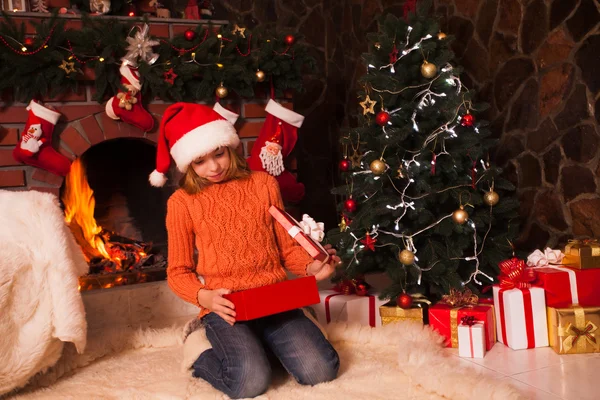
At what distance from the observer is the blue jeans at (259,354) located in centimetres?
179

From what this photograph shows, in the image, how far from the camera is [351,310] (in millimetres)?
2611

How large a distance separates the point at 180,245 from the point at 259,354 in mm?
466

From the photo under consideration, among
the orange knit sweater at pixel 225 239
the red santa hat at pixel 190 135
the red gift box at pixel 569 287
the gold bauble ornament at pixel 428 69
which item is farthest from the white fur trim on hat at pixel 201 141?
the red gift box at pixel 569 287

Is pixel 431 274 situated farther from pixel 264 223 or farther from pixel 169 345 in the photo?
pixel 169 345

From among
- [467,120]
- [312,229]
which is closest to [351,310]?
[312,229]

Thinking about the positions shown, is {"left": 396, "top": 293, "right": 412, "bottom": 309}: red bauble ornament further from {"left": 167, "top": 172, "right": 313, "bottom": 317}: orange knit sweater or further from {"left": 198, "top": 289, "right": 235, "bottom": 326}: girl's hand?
{"left": 198, "top": 289, "right": 235, "bottom": 326}: girl's hand

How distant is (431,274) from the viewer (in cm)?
249

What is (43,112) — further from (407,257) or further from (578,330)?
(578,330)

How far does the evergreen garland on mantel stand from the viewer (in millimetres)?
2641

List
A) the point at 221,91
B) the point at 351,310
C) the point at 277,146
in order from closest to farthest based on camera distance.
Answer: the point at 351,310, the point at 221,91, the point at 277,146

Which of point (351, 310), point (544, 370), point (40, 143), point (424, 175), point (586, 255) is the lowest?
point (544, 370)

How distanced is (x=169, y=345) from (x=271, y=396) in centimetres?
73

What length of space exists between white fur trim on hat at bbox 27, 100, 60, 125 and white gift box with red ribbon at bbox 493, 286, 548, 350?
7.15 ft

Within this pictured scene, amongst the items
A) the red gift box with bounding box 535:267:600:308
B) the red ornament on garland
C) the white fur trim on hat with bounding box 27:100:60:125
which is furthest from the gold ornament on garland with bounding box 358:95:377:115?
the white fur trim on hat with bounding box 27:100:60:125
